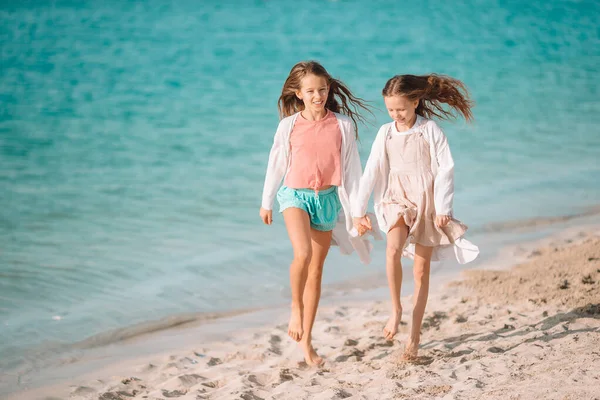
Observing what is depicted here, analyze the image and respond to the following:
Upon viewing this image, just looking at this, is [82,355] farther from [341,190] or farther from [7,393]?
[341,190]

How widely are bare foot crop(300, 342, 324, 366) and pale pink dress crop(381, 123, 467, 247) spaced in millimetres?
910

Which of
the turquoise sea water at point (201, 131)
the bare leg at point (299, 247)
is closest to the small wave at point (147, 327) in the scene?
the turquoise sea water at point (201, 131)

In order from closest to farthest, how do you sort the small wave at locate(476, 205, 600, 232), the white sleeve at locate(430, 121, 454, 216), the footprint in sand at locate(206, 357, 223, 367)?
the white sleeve at locate(430, 121, 454, 216) → the footprint in sand at locate(206, 357, 223, 367) → the small wave at locate(476, 205, 600, 232)

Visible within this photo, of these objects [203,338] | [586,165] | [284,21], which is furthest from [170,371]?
[284,21]

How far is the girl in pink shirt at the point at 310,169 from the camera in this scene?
4.88 m

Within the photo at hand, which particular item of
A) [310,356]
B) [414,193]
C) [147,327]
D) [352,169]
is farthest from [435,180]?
[147,327]

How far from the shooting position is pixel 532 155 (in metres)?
11.8

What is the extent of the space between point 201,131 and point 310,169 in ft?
27.6

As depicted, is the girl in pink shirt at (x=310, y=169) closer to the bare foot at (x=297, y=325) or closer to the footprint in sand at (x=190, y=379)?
the bare foot at (x=297, y=325)

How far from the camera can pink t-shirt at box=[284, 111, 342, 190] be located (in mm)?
4918

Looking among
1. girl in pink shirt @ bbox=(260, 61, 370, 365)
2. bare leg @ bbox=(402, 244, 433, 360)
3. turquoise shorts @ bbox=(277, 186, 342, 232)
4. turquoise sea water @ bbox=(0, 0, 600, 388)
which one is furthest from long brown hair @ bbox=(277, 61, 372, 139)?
turquoise sea water @ bbox=(0, 0, 600, 388)

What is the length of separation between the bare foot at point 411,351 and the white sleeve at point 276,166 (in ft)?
3.82

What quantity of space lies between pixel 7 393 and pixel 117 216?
411 centimetres

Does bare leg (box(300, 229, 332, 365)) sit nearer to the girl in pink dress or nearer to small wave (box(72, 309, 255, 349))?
the girl in pink dress
